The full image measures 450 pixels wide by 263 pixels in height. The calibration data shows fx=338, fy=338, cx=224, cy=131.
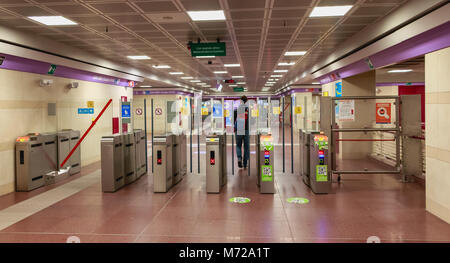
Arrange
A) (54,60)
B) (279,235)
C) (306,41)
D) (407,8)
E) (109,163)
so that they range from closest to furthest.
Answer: (279,235) < (407,8) < (109,163) < (54,60) < (306,41)

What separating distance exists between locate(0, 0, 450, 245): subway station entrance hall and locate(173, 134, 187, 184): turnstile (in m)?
0.06

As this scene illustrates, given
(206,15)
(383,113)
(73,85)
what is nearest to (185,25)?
(206,15)

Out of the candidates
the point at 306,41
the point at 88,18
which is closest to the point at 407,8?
the point at 306,41

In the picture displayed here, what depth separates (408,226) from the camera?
3980 mm

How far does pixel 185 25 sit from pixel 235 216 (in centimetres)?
332

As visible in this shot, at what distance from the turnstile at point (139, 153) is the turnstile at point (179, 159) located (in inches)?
36.4

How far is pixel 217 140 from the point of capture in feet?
18.7

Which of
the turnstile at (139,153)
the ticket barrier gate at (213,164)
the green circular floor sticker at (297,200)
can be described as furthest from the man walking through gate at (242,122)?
the green circular floor sticker at (297,200)

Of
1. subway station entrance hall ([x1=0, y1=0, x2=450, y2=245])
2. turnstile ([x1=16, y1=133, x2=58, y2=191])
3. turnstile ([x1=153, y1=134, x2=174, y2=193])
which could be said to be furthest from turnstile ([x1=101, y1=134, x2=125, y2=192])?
turnstile ([x1=16, y1=133, x2=58, y2=191])

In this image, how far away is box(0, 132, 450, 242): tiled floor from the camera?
12.3 feet

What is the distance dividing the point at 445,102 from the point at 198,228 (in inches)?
133

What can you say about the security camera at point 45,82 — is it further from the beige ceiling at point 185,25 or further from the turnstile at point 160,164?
the turnstile at point 160,164

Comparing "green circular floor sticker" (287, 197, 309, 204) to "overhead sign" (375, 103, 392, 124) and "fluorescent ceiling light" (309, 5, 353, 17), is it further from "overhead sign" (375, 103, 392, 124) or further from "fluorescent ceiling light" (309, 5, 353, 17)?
"overhead sign" (375, 103, 392, 124)

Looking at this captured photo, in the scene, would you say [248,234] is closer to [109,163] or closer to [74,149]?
[109,163]
